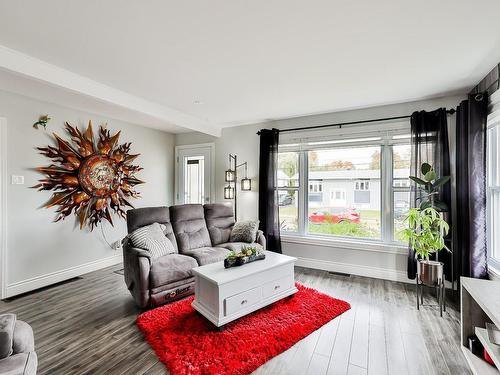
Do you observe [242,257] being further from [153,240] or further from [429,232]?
[429,232]

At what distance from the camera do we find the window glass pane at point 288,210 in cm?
442

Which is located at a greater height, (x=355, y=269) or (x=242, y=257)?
(x=242, y=257)

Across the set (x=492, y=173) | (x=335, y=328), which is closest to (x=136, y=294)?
(x=335, y=328)

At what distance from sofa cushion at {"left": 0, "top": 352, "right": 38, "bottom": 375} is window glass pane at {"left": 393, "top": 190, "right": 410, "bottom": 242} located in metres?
3.94

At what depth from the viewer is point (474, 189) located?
275cm

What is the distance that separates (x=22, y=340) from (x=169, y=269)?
59.7 inches

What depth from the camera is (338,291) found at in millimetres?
3232

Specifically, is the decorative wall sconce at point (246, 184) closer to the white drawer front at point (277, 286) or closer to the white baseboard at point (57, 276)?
the white drawer front at point (277, 286)

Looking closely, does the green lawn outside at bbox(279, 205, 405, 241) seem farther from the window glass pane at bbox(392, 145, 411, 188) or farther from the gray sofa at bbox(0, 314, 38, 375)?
the gray sofa at bbox(0, 314, 38, 375)

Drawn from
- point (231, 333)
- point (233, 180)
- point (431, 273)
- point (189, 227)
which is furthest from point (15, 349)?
point (233, 180)

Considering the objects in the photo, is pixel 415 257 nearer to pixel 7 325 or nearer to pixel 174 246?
pixel 174 246

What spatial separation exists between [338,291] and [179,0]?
11.0ft

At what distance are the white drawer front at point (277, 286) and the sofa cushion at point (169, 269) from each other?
0.91 m

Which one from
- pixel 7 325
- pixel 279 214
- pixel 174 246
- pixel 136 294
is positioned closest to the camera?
pixel 7 325
